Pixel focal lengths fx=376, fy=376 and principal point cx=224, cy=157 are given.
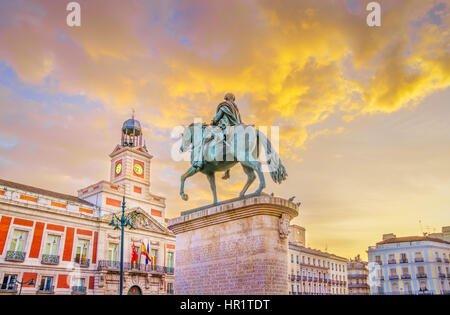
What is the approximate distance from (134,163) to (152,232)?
8151 millimetres

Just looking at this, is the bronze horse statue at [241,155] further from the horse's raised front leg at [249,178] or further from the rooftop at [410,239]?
the rooftop at [410,239]

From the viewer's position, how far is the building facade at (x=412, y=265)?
164 feet

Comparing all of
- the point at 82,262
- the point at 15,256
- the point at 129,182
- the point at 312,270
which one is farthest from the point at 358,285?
the point at 15,256

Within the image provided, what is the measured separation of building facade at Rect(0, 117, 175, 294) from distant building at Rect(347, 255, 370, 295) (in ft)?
→ 134

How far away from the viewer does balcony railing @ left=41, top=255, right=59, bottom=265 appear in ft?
103

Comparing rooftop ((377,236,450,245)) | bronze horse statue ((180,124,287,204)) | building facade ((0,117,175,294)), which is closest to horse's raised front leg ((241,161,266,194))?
bronze horse statue ((180,124,287,204))

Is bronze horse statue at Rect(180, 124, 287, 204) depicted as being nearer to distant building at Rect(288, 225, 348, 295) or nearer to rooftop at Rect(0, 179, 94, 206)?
rooftop at Rect(0, 179, 94, 206)

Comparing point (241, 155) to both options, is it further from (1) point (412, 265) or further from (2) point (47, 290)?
(1) point (412, 265)

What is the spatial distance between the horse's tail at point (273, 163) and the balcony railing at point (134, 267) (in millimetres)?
30903

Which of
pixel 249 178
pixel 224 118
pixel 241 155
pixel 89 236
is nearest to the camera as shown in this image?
pixel 241 155

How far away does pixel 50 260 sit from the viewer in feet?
104

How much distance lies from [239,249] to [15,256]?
28.5 m

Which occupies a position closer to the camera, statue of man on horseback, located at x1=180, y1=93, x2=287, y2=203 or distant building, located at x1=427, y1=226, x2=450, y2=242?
statue of man on horseback, located at x1=180, y1=93, x2=287, y2=203
